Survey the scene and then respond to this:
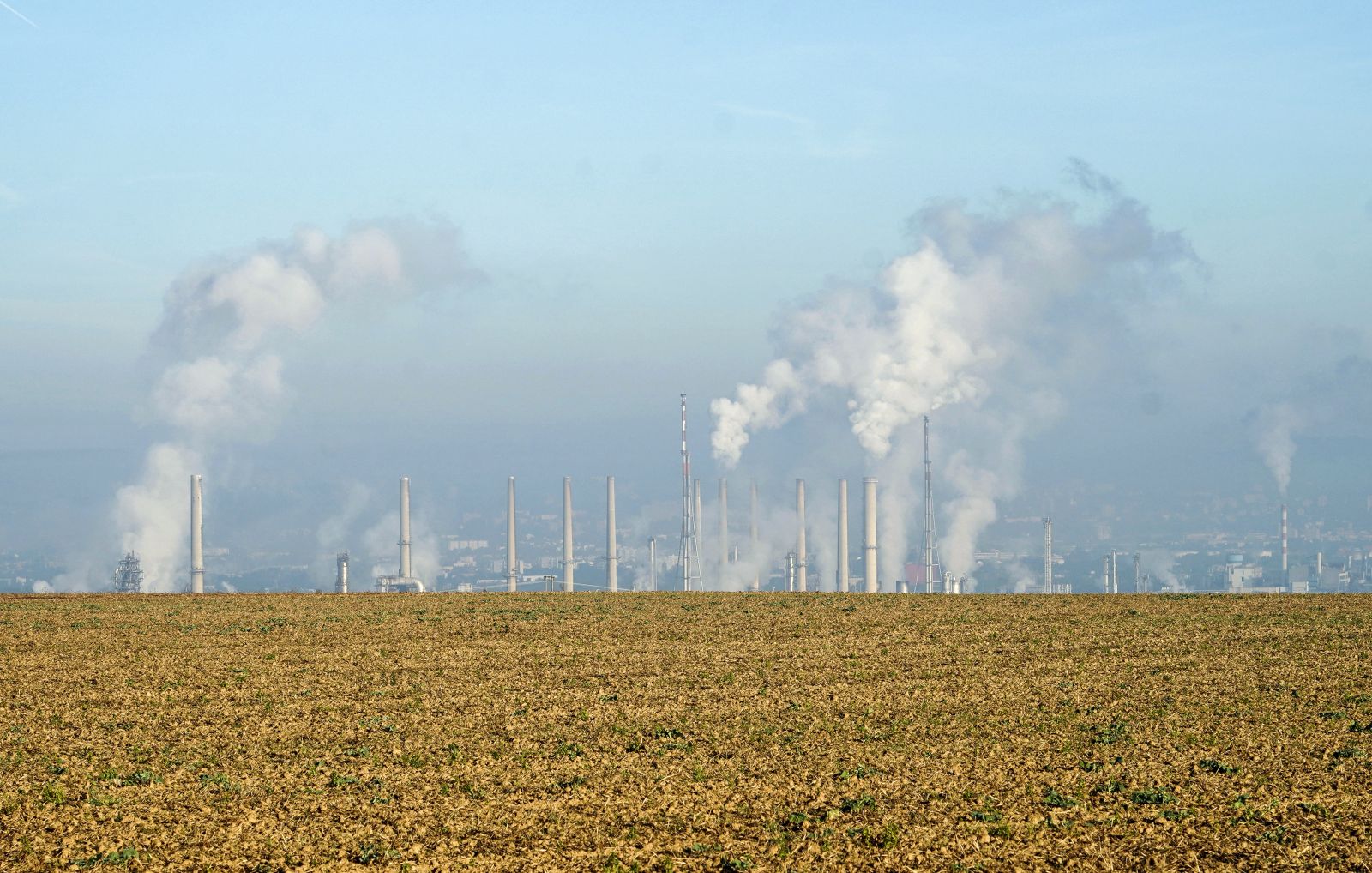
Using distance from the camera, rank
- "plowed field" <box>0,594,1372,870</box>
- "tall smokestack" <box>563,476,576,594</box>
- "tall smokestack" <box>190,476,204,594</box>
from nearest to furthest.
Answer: "plowed field" <box>0,594,1372,870</box>
"tall smokestack" <box>190,476,204,594</box>
"tall smokestack" <box>563,476,576,594</box>

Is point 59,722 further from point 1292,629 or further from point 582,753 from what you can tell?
point 1292,629

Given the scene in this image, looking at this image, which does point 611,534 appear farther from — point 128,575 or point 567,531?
point 128,575

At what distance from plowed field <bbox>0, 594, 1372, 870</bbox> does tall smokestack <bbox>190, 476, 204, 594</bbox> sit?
5556 centimetres

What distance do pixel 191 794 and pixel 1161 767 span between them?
11.7 m

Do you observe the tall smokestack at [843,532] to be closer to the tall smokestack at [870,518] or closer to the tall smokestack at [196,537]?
the tall smokestack at [870,518]

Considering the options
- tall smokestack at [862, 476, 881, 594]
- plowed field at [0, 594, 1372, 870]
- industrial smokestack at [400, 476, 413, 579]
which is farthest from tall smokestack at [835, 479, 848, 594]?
plowed field at [0, 594, 1372, 870]

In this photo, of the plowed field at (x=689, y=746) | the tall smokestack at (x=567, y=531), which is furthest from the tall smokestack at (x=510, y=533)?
the plowed field at (x=689, y=746)

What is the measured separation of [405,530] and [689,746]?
88401 mm

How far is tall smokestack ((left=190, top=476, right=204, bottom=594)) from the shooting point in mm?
90125

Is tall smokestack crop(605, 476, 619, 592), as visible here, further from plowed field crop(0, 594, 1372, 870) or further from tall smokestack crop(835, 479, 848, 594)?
plowed field crop(0, 594, 1372, 870)

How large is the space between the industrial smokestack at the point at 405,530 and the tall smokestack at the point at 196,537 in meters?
16.2

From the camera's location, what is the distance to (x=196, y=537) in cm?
9156

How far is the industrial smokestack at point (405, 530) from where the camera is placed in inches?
4129

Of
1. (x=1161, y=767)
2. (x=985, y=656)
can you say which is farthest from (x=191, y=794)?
(x=985, y=656)
